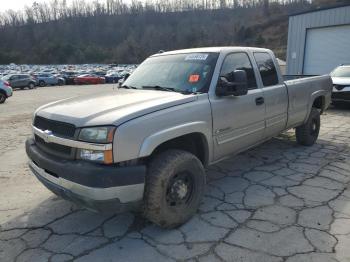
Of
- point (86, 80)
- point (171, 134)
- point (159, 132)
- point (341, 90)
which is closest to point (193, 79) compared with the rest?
point (171, 134)

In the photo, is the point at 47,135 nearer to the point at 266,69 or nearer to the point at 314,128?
the point at 266,69

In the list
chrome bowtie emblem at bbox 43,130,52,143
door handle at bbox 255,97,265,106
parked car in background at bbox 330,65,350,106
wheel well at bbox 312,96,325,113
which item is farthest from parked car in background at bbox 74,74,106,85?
chrome bowtie emblem at bbox 43,130,52,143

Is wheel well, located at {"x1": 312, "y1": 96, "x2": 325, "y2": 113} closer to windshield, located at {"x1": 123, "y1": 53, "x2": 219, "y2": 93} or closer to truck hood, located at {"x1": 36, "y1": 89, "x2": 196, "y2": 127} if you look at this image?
windshield, located at {"x1": 123, "y1": 53, "x2": 219, "y2": 93}

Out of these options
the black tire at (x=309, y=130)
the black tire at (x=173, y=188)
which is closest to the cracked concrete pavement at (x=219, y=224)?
the black tire at (x=173, y=188)

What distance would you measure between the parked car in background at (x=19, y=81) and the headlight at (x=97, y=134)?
1190 inches

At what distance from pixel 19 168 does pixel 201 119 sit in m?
3.43

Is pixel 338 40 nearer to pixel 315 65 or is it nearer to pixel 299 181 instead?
pixel 315 65

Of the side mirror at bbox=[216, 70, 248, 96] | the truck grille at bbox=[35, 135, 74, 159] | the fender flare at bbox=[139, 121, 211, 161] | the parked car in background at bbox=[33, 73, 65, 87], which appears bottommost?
the parked car in background at bbox=[33, 73, 65, 87]

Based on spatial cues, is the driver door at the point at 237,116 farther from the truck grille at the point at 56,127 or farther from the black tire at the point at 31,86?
the black tire at the point at 31,86

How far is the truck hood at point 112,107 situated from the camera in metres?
2.98

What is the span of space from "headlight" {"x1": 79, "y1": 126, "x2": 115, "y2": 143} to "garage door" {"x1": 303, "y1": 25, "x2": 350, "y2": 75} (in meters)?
17.4

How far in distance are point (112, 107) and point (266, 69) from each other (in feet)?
8.91

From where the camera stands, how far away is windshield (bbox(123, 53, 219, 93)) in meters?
3.90

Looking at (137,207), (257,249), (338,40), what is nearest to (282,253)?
(257,249)
